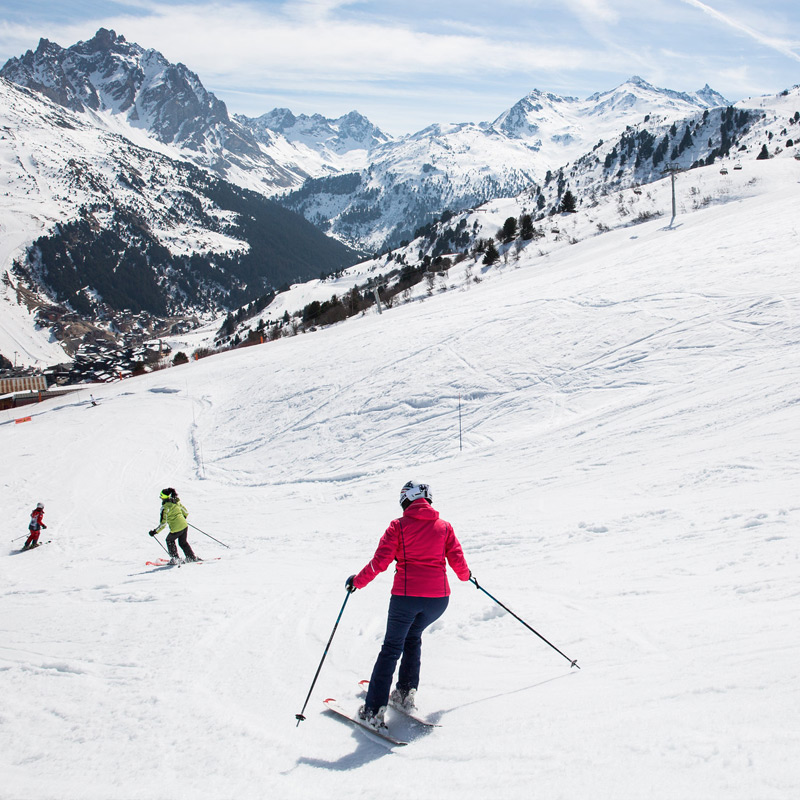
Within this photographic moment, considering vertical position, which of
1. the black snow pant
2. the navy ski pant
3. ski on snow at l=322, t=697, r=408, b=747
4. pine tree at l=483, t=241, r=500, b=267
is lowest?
the black snow pant

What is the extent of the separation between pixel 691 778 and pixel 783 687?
1203mm

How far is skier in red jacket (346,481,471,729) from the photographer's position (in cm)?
460

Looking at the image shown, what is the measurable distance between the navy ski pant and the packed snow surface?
295 millimetres

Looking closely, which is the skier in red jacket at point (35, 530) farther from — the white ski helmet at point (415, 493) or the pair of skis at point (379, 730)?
the white ski helmet at point (415, 493)

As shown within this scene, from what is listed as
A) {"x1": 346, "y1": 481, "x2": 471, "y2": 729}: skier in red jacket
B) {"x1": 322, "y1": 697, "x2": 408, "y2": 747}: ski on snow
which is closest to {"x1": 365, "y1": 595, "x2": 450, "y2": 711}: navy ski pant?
{"x1": 346, "y1": 481, "x2": 471, "y2": 729}: skier in red jacket

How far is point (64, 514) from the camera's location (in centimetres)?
1673

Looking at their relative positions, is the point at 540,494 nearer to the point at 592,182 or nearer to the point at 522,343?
the point at 522,343

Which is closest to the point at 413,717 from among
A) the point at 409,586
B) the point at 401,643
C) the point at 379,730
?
the point at 379,730

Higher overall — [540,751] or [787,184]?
[787,184]

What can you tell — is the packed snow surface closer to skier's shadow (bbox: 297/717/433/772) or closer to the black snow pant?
skier's shadow (bbox: 297/717/433/772)

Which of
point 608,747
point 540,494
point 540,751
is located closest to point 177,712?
point 540,751

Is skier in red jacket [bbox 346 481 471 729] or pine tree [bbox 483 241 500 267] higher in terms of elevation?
pine tree [bbox 483 241 500 267]

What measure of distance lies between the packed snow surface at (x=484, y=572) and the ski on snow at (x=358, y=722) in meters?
0.08

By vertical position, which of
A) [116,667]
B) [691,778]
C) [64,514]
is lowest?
[64,514]
